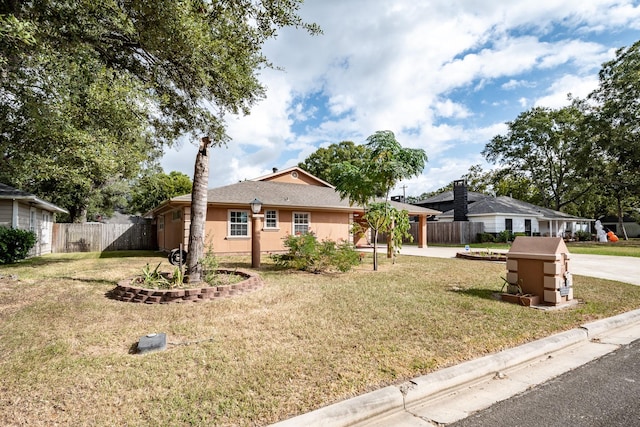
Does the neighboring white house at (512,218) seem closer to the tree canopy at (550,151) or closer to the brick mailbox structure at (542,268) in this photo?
the tree canopy at (550,151)

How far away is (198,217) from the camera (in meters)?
7.26

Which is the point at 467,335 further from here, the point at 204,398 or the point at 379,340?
the point at 204,398

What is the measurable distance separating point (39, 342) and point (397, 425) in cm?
432

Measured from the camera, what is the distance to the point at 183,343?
403 centimetres

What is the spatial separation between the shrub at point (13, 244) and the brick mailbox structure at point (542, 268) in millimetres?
16575

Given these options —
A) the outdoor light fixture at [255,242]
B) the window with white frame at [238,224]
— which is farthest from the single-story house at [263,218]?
the outdoor light fixture at [255,242]

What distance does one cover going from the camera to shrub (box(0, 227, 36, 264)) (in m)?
12.3

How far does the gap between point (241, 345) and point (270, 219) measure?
12.6 m

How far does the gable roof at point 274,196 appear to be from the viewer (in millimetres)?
14992

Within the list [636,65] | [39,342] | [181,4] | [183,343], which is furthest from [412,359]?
[636,65]

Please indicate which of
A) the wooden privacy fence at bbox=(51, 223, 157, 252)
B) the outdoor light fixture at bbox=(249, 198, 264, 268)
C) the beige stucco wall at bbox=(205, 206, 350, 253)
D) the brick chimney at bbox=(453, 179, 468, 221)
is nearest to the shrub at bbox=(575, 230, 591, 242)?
the brick chimney at bbox=(453, 179, 468, 221)

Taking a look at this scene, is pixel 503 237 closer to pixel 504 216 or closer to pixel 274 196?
pixel 504 216

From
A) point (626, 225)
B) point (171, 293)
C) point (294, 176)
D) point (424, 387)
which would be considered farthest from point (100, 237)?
point (626, 225)

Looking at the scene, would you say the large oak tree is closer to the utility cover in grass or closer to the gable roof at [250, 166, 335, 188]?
the utility cover in grass
